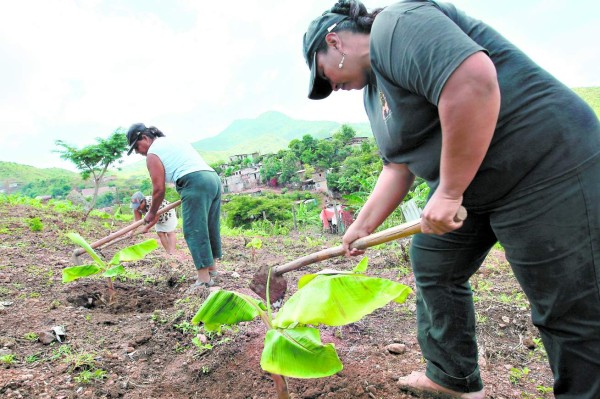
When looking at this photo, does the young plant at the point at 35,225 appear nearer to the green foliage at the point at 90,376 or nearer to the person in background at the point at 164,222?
the person in background at the point at 164,222

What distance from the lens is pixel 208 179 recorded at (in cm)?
395

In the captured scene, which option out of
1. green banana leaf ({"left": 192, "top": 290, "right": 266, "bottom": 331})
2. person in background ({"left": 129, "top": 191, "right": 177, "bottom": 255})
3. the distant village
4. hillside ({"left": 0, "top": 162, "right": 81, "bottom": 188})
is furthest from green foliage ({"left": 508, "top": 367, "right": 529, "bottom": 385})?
hillside ({"left": 0, "top": 162, "right": 81, "bottom": 188})

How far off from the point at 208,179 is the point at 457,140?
3138 millimetres

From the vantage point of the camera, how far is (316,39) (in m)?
1.55

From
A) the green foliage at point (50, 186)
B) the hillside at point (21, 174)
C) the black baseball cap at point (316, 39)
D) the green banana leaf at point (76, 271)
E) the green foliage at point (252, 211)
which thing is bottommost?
the green foliage at point (252, 211)

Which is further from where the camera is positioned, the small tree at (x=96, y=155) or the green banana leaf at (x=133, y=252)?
the small tree at (x=96, y=155)

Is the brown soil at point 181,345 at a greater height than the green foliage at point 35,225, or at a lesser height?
greater

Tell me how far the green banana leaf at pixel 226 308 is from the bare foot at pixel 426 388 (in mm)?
826

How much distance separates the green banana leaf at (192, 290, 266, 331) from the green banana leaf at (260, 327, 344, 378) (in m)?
0.25

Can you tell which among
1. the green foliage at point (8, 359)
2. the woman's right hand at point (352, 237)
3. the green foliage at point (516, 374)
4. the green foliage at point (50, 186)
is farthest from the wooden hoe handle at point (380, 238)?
the green foliage at point (50, 186)

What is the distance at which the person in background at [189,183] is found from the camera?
388 cm

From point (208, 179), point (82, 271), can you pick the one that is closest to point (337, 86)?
point (208, 179)

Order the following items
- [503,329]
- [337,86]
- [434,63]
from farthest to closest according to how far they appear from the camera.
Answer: [503,329]
[337,86]
[434,63]

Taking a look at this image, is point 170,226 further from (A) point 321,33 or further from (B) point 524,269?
(B) point 524,269
